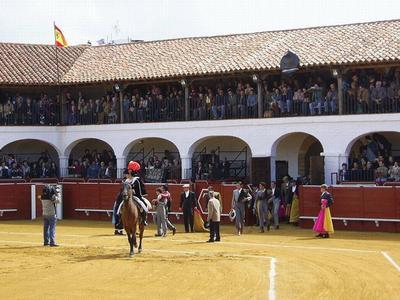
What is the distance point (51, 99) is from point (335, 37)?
11.8 metres

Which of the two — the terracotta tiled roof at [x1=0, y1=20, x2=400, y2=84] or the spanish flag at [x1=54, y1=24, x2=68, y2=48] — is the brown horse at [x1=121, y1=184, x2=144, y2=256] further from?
the spanish flag at [x1=54, y1=24, x2=68, y2=48]

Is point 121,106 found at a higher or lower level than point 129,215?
higher

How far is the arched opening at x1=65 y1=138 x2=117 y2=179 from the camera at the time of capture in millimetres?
34062

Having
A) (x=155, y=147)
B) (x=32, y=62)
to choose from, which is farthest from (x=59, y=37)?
(x=155, y=147)

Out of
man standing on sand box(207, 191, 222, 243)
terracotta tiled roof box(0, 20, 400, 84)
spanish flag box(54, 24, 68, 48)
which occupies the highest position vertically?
spanish flag box(54, 24, 68, 48)

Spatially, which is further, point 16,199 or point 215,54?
point 215,54

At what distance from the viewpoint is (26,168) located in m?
34.4

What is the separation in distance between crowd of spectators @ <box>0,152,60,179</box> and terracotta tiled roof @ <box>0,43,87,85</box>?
316 cm

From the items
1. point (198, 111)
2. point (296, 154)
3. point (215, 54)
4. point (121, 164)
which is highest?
point (215, 54)

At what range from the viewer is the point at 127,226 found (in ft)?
64.2

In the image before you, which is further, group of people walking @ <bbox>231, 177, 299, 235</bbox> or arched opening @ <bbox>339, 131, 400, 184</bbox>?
arched opening @ <bbox>339, 131, 400, 184</bbox>

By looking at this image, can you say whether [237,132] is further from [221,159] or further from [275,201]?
[275,201]

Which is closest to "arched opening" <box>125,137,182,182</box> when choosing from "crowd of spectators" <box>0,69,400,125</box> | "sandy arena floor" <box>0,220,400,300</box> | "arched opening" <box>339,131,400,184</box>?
"crowd of spectators" <box>0,69,400,125</box>

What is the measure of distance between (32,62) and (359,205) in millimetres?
16487
